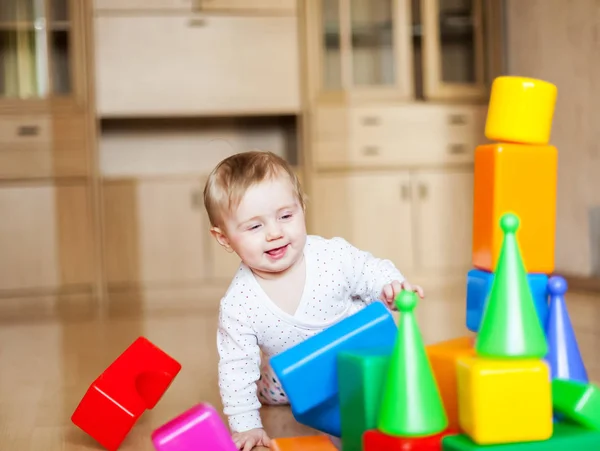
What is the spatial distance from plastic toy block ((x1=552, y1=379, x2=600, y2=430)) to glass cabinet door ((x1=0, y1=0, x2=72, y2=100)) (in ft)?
9.24

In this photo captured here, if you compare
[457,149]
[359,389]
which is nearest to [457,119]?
[457,149]

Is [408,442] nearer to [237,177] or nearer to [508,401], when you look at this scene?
[508,401]

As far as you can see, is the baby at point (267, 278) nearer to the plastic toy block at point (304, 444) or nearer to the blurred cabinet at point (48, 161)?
the plastic toy block at point (304, 444)

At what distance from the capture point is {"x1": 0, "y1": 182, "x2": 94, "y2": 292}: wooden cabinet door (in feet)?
10.6

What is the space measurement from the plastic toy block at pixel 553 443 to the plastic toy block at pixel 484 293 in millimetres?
226

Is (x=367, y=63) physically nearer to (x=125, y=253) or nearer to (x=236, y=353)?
(x=125, y=253)

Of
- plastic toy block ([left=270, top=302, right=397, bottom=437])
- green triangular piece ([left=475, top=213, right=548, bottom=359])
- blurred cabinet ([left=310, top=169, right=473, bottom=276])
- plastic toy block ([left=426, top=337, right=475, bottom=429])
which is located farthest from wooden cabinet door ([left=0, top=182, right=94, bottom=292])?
green triangular piece ([left=475, top=213, right=548, bottom=359])

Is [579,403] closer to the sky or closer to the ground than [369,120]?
closer to the ground

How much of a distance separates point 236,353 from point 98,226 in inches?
86.5

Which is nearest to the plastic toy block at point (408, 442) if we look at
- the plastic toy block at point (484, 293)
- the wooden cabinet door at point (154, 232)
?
the plastic toy block at point (484, 293)

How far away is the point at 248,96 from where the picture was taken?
132 inches

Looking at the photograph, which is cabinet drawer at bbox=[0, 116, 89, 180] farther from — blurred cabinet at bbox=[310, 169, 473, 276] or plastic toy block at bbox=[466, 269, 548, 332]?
plastic toy block at bbox=[466, 269, 548, 332]

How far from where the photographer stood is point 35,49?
A: 11.0 feet

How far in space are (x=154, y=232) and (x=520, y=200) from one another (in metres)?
2.43
